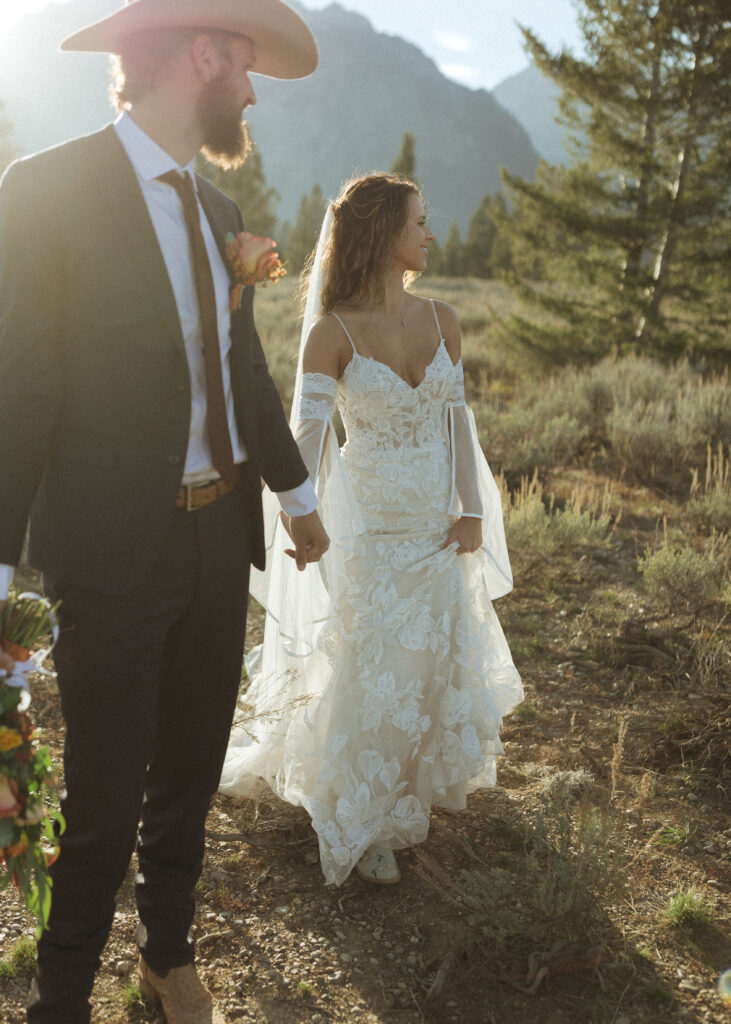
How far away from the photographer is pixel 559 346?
13445 mm

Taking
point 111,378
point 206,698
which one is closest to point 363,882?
point 206,698

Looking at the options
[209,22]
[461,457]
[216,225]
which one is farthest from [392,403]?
[209,22]

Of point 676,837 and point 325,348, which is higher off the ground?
point 325,348

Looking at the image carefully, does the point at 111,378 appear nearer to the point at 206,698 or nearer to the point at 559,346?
the point at 206,698

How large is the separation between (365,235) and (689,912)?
2.54m

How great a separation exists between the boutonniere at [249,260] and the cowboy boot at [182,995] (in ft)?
5.85

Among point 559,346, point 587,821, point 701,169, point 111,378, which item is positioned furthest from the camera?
point 559,346

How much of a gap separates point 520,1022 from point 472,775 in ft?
2.94

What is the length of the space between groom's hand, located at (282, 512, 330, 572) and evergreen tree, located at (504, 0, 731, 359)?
440 inches

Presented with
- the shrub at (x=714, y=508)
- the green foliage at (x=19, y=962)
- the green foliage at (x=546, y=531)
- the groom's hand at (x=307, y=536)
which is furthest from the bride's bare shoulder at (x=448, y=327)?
the shrub at (x=714, y=508)

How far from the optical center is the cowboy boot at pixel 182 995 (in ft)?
7.15

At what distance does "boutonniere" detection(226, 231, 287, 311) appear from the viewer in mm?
1899

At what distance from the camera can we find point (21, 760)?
5.16ft

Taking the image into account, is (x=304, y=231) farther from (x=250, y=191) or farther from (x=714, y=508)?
(x=714, y=508)
